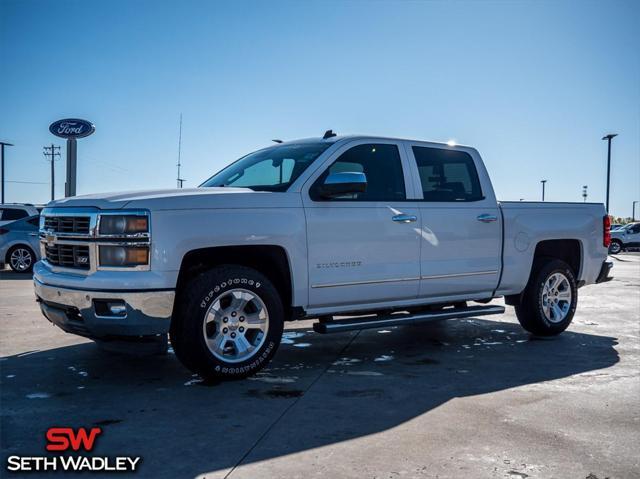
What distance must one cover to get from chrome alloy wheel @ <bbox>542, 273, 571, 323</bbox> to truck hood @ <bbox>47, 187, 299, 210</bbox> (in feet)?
11.8

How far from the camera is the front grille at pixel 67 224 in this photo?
4.98 m

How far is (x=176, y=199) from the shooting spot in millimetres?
4926

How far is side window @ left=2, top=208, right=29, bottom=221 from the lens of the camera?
1692 cm

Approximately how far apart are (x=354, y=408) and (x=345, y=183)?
1.85 metres

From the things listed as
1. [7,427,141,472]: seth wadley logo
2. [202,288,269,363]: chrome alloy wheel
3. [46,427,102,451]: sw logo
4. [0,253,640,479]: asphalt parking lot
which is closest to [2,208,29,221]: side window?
[0,253,640,479]: asphalt parking lot

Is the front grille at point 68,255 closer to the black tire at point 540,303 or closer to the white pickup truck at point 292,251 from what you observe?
the white pickup truck at point 292,251

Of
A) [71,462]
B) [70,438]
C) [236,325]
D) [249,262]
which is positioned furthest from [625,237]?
[71,462]

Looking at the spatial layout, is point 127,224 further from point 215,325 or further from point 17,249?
point 17,249

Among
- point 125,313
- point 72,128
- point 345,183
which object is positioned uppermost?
point 72,128

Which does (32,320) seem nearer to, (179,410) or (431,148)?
(179,410)

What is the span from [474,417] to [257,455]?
1503mm

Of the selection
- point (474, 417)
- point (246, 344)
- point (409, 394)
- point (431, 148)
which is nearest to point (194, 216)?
point (246, 344)

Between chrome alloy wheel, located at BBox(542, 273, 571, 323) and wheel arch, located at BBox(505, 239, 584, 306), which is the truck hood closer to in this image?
wheel arch, located at BBox(505, 239, 584, 306)

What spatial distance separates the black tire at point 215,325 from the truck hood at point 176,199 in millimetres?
512
